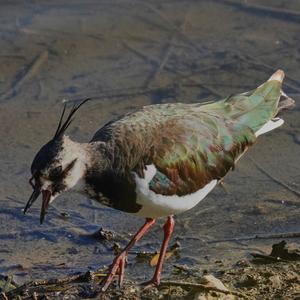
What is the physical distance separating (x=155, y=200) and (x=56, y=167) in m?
0.80

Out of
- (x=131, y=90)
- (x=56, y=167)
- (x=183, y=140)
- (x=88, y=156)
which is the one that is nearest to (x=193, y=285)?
(x=183, y=140)

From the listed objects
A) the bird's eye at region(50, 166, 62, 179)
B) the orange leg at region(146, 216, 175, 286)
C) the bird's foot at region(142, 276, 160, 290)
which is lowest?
the bird's foot at region(142, 276, 160, 290)

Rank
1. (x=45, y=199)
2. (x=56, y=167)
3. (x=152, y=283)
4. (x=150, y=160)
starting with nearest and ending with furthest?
(x=56, y=167)
(x=45, y=199)
(x=150, y=160)
(x=152, y=283)

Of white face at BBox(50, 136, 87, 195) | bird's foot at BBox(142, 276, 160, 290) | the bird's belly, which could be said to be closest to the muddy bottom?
bird's foot at BBox(142, 276, 160, 290)

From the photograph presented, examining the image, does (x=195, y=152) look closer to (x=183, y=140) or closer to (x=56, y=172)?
(x=183, y=140)

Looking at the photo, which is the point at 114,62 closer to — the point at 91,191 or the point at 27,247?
the point at 27,247

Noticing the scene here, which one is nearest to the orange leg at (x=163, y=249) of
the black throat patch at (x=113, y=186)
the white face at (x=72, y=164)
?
the black throat patch at (x=113, y=186)

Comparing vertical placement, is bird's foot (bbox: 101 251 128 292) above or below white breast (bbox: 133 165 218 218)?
below

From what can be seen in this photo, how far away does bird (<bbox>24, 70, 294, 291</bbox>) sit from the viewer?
20.9 feet

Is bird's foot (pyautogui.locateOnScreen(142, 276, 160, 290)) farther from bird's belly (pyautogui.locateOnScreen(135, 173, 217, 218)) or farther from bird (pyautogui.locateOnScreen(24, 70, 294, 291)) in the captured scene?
bird's belly (pyautogui.locateOnScreen(135, 173, 217, 218))

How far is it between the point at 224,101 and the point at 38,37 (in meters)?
4.60

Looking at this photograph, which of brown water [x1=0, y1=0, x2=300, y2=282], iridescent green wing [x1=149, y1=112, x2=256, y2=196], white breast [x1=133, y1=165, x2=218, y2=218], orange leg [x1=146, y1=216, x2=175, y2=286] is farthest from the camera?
brown water [x1=0, y1=0, x2=300, y2=282]

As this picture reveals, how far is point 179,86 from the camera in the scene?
34.3 ft

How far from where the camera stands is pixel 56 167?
627cm
